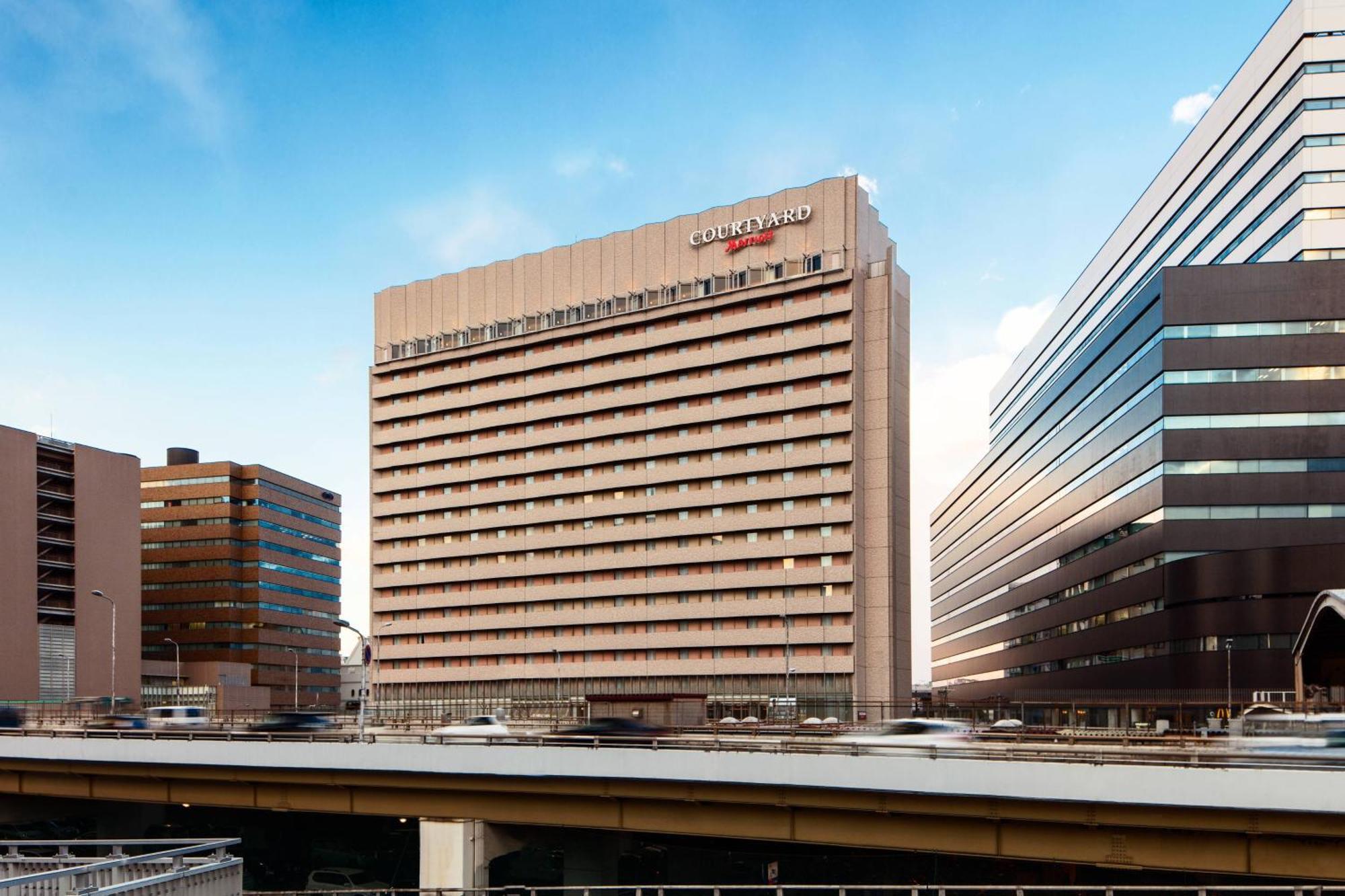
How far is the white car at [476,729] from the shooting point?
3941 centimetres

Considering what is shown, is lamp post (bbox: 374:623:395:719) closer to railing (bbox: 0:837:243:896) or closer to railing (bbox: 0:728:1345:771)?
railing (bbox: 0:728:1345:771)

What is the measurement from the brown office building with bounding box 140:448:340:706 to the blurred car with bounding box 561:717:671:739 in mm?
123254

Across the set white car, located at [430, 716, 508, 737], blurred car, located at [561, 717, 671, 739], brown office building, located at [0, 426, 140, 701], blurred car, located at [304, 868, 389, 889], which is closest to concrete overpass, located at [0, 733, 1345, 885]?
white car, located at [430, 716, 508, 737]

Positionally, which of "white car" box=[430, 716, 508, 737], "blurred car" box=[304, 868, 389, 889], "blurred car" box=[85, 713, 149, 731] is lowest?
"blurred car" box=[304, 868, 389, 889]

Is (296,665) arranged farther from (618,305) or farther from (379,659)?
(618,305)

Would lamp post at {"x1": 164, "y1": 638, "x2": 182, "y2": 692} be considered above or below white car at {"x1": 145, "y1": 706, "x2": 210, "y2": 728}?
below

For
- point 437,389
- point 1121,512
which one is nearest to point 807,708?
point 1121,512

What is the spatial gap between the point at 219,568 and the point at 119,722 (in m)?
113

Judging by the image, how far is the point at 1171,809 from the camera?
27.7 m

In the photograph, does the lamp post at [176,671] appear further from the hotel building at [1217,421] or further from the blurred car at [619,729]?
the blurred car at [619,729]

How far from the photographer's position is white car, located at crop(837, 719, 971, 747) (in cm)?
3534

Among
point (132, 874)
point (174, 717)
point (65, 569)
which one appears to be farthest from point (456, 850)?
point (65, 569)

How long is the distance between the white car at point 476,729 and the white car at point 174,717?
1150 cm

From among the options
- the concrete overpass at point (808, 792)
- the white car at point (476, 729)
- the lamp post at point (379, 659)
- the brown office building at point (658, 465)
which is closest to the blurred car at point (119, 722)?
the concrete overpass at point (808, 792)
